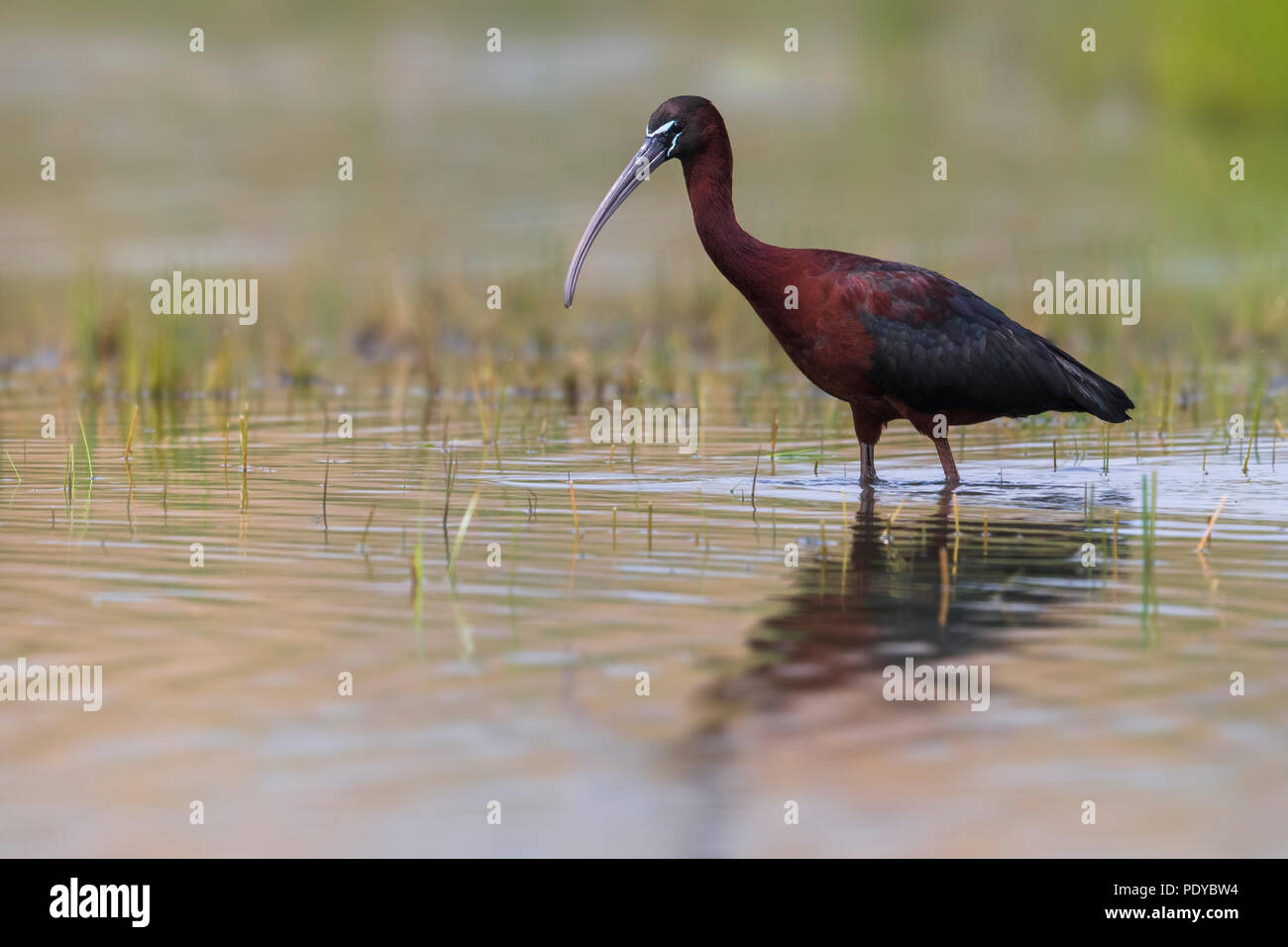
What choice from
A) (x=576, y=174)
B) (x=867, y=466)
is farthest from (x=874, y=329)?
(x=576, y=174)

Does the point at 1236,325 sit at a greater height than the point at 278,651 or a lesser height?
greater

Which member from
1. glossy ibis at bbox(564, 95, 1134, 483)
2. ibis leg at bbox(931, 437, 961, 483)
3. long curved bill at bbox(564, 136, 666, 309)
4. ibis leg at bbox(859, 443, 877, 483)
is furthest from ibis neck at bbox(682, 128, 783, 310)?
ibis leg at bbox(931, 437, 961, 483)

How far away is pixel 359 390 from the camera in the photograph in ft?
50.2

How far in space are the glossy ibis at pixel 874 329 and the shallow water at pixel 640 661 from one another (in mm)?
395

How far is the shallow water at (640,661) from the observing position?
4.38 metres

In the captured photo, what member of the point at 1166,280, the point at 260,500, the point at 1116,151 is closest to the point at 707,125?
the point at 260,500

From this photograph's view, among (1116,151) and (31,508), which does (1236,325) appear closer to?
(31,508)

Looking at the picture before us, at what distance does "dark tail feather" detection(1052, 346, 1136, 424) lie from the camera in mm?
10164

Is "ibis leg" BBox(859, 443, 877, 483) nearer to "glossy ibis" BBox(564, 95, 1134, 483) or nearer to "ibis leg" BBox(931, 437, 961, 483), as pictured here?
"glossy ibis" BBox(564, 95, 1134, 483)

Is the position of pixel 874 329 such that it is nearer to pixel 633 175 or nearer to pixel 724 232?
pixel 724 232

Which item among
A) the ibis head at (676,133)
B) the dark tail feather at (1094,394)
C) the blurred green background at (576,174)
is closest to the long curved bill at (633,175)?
the ibis head at (676,133)

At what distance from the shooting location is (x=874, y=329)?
32.0ft

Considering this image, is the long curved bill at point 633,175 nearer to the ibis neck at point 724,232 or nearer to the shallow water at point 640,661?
the ibis neck at point 724,232
